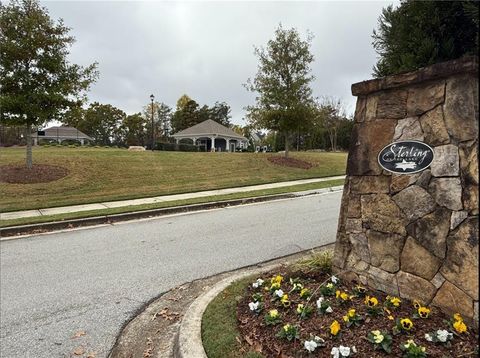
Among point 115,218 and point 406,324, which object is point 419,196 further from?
point 115,218

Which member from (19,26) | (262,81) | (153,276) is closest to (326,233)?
(153,276)

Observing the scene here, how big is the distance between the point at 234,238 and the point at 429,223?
438 cm

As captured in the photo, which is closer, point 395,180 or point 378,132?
point 395,180

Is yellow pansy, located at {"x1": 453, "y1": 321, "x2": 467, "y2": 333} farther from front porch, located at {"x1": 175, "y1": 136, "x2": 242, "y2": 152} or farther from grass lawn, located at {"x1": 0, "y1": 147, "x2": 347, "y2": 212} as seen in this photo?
front porch, located at {"x1": 175, "y1": 136, "x2": 242, "y2": 152}

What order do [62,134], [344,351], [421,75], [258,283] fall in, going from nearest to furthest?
[344,351]
[421,75]
[258,283]
[62,134]

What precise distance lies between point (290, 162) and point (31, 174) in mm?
14287

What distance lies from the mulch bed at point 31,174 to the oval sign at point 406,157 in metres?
13.6

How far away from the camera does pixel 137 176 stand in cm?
1570

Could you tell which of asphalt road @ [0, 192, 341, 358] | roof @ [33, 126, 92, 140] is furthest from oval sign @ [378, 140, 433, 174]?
roof @ [33, 126, 92, 140]

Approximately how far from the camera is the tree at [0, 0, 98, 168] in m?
12.4

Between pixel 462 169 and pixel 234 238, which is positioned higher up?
pixel 462 169

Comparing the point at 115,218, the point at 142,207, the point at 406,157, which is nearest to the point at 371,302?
the point at 406,157

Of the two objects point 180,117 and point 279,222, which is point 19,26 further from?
point 180,117

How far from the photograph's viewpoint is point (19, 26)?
41.4ft
